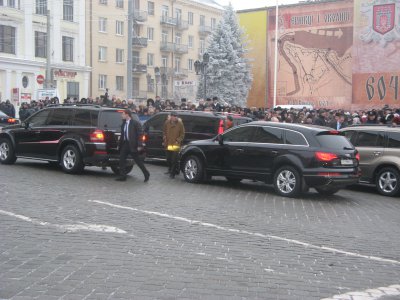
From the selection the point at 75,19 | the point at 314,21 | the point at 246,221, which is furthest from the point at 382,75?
the point at 246,221

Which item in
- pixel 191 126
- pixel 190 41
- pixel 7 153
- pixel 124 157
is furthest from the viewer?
pixel 190 41

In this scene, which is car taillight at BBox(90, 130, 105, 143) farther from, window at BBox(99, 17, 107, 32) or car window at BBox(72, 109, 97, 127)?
window at BBox(99, 17, 107, 32)

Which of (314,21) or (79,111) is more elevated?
(314,21)

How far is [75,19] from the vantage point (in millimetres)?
51594

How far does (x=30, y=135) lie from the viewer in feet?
49.4

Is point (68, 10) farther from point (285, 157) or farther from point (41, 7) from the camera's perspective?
point (285, 157)

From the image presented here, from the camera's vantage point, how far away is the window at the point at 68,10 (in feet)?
166

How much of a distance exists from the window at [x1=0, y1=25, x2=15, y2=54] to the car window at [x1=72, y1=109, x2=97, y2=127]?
33.9 m

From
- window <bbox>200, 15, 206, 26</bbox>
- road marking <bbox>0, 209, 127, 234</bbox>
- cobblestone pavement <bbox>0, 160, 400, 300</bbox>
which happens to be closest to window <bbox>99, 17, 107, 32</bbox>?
window <bbox>200, 15, 206, 26</bbox>

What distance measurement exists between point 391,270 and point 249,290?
205 cm

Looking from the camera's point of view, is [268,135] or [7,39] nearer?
[268,135]

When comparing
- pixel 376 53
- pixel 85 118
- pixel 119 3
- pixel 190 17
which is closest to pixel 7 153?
pixel 85 118

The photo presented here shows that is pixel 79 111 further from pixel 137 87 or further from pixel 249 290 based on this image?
pixel 137 87

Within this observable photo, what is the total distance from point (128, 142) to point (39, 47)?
37.7 meters
